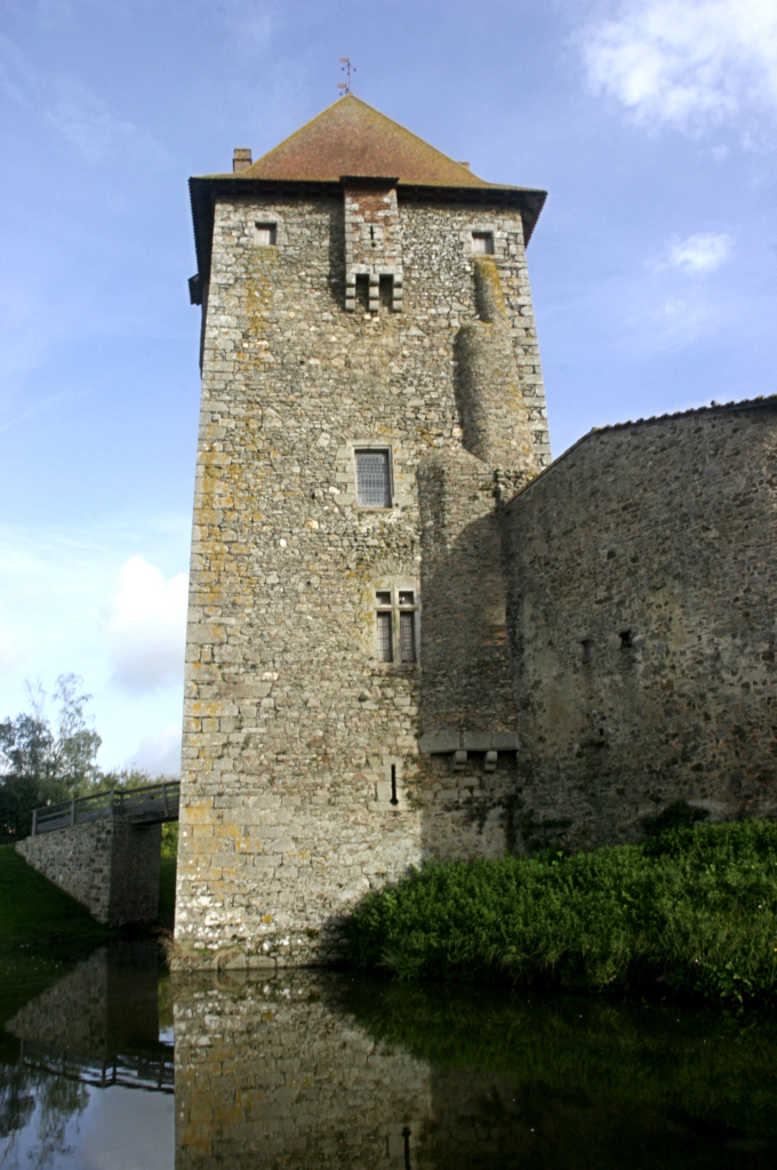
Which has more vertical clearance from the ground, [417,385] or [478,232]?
[478,232]

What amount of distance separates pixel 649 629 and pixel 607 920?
394 cm

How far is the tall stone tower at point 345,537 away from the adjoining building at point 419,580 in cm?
4

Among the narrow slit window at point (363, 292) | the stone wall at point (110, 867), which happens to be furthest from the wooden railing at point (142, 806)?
the narrow slit window at point (363, 292)

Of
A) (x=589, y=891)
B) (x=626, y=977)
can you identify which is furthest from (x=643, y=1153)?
(x=589, y=891)

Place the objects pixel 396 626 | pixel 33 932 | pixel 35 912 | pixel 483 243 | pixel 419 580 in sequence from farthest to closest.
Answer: pixel 35 912, pixel 33 932, pixel 483 243, pixel 419 580, pixel 396 626

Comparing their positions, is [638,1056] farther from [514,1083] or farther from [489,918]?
[489,918]

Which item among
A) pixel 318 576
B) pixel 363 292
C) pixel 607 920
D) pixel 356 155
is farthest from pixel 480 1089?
pixel 356 155

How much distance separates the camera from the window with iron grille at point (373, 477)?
14047 millimetres

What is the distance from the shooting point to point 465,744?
41.6 ft

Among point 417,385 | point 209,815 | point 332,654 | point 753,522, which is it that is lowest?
point 209,815

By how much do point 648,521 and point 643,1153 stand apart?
26.8 feet

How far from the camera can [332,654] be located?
42.4 ft

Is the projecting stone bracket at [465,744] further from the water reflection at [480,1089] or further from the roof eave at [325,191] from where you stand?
the roof eave at [325,191]

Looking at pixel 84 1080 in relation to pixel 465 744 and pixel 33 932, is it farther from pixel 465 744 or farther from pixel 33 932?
pixel 33 932
